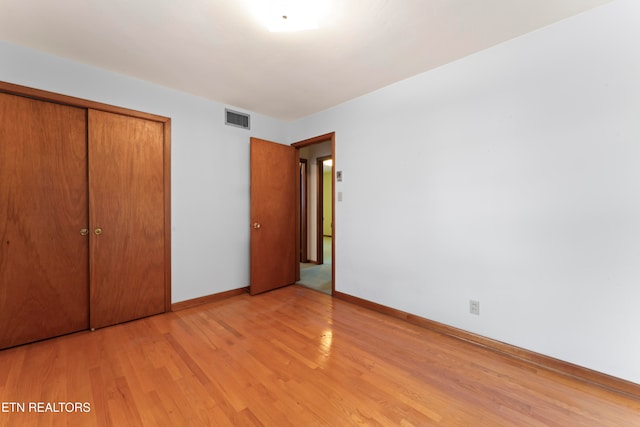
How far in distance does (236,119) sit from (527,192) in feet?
11.0

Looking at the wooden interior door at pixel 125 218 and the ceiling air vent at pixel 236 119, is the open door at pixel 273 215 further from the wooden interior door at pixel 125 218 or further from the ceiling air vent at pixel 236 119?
the wooden interior door at pixel 125 218

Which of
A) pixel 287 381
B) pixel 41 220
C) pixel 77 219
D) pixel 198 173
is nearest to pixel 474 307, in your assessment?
pixel 287 381

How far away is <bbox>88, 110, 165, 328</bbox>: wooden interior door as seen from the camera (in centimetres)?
247

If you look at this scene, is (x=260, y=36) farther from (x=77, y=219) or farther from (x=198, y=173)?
(x=77, y=219)

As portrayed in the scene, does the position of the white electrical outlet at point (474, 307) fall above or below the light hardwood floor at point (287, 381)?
above

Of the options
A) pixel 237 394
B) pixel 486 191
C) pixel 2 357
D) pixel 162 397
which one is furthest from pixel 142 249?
pixel 486 191

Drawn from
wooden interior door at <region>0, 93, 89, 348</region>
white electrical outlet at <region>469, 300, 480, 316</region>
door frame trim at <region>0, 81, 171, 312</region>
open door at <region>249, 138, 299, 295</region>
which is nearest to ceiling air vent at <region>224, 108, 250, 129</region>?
open door at <region>249, 138, 299, 295</region>

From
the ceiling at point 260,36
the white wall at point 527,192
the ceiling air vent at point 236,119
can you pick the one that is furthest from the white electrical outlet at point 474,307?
the ceiling air vent at point 236,119

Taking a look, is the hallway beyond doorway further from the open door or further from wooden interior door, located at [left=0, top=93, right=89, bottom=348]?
wooden interior door, located at [left=0, top=93, right=89, bottom=348]

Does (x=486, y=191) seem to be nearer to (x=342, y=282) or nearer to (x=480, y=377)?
(x=480, y=377)

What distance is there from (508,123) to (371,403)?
2342mm

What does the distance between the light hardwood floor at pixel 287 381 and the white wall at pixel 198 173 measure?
2.62ft

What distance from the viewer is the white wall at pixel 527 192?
1.67 m

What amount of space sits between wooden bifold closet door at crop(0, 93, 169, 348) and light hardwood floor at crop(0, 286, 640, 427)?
0.28m
